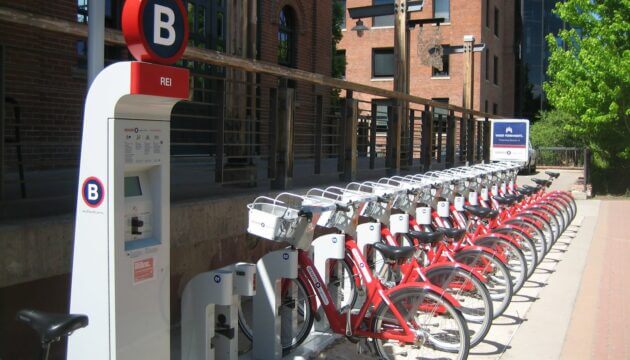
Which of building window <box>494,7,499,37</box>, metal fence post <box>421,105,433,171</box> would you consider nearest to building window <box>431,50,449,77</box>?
building window <box>494,7,499,37</box>

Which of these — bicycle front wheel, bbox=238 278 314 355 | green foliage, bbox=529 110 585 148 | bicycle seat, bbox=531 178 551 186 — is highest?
green foliage, bbox=529 110 585 148

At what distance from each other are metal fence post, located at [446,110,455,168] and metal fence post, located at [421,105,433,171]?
6.48ft

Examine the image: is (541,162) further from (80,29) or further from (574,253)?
(80,29)

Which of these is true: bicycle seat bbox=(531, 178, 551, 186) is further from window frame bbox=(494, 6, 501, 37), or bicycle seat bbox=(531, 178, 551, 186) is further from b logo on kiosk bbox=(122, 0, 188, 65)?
window frame bbox=(494, 6, 501, 37)

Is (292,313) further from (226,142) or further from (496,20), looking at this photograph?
(496,20)

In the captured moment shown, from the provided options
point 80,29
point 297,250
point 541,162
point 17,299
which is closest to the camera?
point 17,299

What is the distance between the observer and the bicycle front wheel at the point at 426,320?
434 centimetres

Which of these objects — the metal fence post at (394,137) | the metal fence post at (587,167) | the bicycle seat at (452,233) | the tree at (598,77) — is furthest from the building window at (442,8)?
the bicycle seat at (452,233)

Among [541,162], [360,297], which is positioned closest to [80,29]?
[360,297]

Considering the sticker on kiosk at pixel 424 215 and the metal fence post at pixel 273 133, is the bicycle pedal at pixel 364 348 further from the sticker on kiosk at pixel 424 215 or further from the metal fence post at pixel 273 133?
the metal fence post at pixel 273 133

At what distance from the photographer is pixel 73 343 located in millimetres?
3018

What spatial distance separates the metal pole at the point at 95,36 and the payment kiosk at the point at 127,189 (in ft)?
1.35

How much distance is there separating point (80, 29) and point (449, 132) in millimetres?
10895

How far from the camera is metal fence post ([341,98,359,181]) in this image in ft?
27.2
